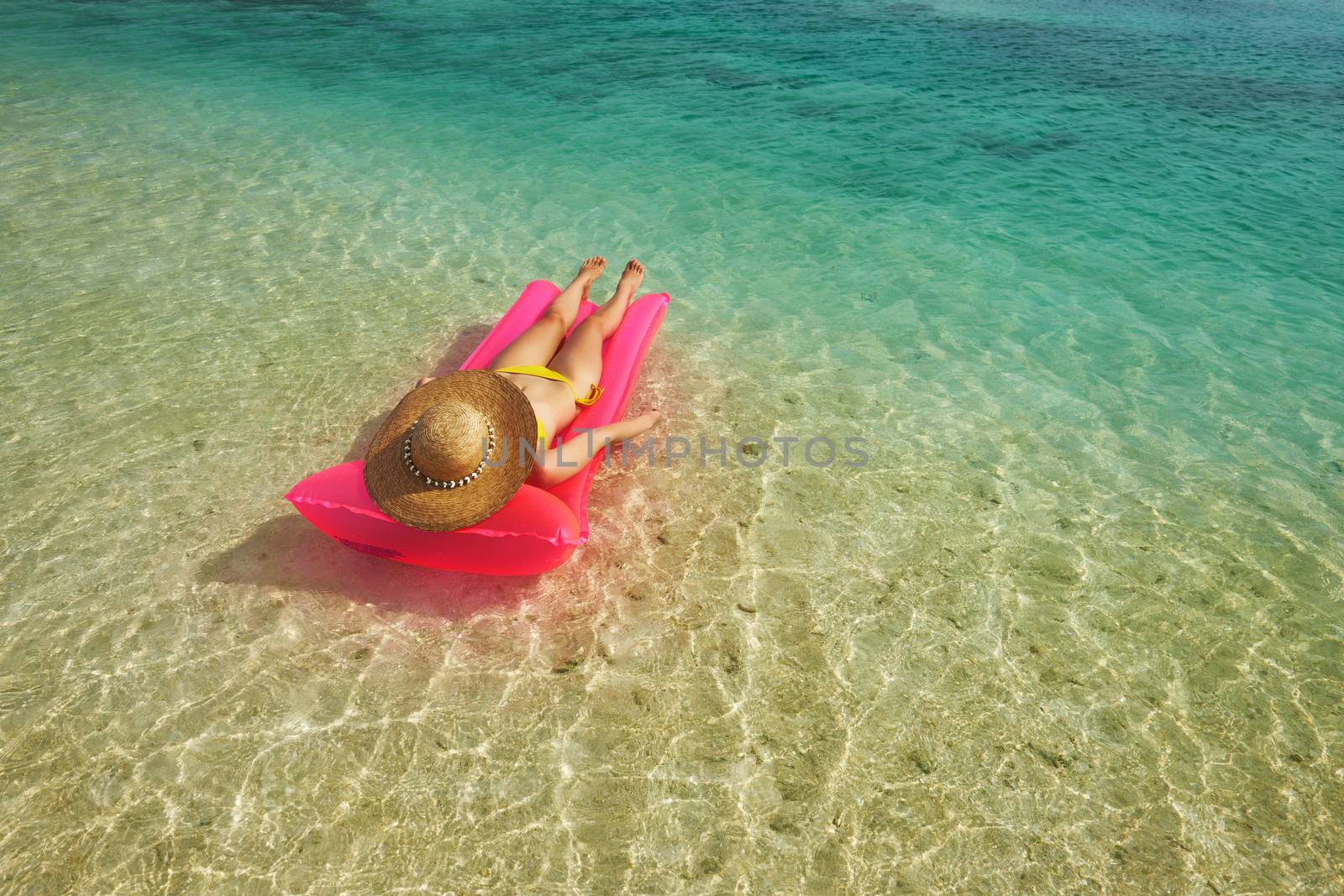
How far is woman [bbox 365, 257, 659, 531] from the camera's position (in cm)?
295

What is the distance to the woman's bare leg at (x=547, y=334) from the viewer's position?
4.32 meters

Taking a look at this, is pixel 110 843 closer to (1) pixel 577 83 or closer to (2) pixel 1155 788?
(2) pixel 1155 788

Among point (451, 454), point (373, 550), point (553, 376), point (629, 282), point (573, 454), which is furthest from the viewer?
point (629, 282)

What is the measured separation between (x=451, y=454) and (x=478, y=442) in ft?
0.36

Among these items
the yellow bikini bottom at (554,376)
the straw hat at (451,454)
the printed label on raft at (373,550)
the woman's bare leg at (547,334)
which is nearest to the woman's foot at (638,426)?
the yellow bikini bottom at (554,376)

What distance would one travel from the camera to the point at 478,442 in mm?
2951

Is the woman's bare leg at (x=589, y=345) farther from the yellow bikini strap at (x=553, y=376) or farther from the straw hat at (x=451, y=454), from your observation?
the straw hat at (x=451, y=454)

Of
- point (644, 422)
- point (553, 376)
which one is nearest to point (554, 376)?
point (553, 376)

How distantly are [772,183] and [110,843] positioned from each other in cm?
757

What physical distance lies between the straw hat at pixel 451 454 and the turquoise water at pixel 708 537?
66cm

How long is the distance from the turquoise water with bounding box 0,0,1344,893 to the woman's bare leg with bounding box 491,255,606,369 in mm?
664

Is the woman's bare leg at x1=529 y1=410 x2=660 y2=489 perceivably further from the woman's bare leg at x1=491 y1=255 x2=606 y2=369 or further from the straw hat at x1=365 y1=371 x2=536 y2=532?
the woman's bare leg at x1=491 y1=255 x2=606 y2=369

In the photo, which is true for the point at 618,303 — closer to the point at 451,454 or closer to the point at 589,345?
the point at 589,345

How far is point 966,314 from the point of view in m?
6.12
